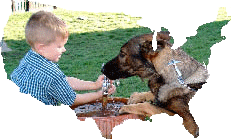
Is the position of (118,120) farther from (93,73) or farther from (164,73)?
(93,73)

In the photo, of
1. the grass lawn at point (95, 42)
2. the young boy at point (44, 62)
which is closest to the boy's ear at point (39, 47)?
the young boy at point (44, 62)

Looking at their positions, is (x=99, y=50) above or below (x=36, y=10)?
below

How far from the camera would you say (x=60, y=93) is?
3.53 meters

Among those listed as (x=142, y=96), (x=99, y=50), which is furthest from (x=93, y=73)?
(x=142, y=96)

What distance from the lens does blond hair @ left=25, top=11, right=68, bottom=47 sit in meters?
3.21

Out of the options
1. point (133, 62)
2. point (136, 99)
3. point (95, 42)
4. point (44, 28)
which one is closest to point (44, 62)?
point (44, 28)

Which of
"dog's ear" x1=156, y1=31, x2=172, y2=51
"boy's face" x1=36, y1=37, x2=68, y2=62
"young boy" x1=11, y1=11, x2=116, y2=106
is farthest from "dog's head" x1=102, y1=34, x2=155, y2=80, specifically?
"boy's face" x1=36, y1=37, x2=68, y2=62

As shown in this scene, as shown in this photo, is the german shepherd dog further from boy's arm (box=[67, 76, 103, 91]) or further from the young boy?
the young boy

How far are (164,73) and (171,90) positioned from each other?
157 millimetres

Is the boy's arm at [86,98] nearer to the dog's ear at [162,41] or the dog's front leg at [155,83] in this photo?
the dog's front leg at [155,83]

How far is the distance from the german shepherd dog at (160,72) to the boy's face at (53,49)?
2.38ft

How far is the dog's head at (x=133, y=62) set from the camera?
3850 mm

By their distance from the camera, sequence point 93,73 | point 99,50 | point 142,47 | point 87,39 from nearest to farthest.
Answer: point 142,47
point 93,73
point 99,50
point 87,39

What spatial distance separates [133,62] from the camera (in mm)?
3926
